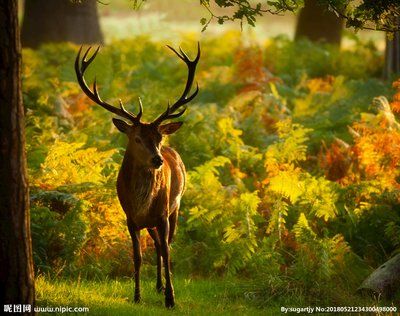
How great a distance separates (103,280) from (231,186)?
7.86ft

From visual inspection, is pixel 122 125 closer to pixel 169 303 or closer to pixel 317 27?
pixel 169 303

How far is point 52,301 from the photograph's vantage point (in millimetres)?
7480

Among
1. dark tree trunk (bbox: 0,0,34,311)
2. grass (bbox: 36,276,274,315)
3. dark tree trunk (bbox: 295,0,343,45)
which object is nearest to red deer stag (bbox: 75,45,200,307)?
grass (bbox: 36,276,274,315)

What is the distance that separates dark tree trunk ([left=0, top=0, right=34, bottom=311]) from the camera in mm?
5922

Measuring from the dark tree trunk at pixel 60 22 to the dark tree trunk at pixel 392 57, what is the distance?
797 centimetres

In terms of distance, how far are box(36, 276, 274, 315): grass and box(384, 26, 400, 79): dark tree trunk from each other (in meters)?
9.20

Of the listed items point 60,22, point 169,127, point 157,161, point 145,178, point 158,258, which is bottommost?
point 158,258

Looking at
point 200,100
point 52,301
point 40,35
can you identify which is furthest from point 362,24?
point 40,35

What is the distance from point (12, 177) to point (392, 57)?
41.2 feet

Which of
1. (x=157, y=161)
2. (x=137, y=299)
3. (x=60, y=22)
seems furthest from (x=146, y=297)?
(x=60, y=22)

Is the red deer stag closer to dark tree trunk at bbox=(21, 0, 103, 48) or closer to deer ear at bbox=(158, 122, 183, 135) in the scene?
A: deer ear at bbox=(158, 122, 183, 135)

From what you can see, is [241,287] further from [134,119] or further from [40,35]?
[40,35]

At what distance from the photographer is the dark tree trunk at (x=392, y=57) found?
56.0 ft

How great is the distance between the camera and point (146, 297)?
8234 mm
